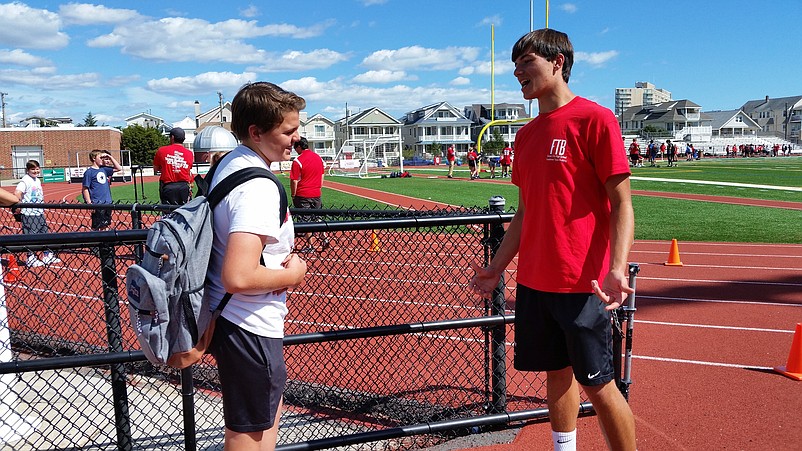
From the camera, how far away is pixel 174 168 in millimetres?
11102

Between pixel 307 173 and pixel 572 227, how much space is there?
8.04 metres

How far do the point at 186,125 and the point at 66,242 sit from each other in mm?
117895

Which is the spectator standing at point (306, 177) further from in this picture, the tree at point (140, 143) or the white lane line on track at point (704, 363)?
the tree at point (140, 143)

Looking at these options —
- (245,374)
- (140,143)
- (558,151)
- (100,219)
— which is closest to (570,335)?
(558,151)

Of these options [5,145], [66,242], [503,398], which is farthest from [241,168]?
[5,145]

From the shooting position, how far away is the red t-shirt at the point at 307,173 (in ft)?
34.1

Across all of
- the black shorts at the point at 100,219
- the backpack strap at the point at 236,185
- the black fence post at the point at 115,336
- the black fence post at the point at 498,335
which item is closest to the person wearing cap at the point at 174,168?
the black shorts at the point at 100,219

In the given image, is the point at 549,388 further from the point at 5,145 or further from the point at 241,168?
the point at 5,145

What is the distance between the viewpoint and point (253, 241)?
2.12 meters

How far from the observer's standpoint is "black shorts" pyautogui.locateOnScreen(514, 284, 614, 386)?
111 inches

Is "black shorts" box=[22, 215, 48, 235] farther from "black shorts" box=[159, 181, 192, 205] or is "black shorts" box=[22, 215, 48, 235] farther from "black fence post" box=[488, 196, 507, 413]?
"black fence post" box=[488, 196, 507, 413]

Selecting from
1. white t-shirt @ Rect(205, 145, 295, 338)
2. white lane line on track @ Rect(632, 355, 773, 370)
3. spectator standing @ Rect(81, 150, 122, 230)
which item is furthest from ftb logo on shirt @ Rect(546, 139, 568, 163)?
spectator standing @ Rect(81, 150, 122, 230)

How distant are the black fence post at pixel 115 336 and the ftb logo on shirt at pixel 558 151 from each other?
2.30 metres

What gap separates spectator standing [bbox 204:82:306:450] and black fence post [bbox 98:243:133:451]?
4.08 ft
